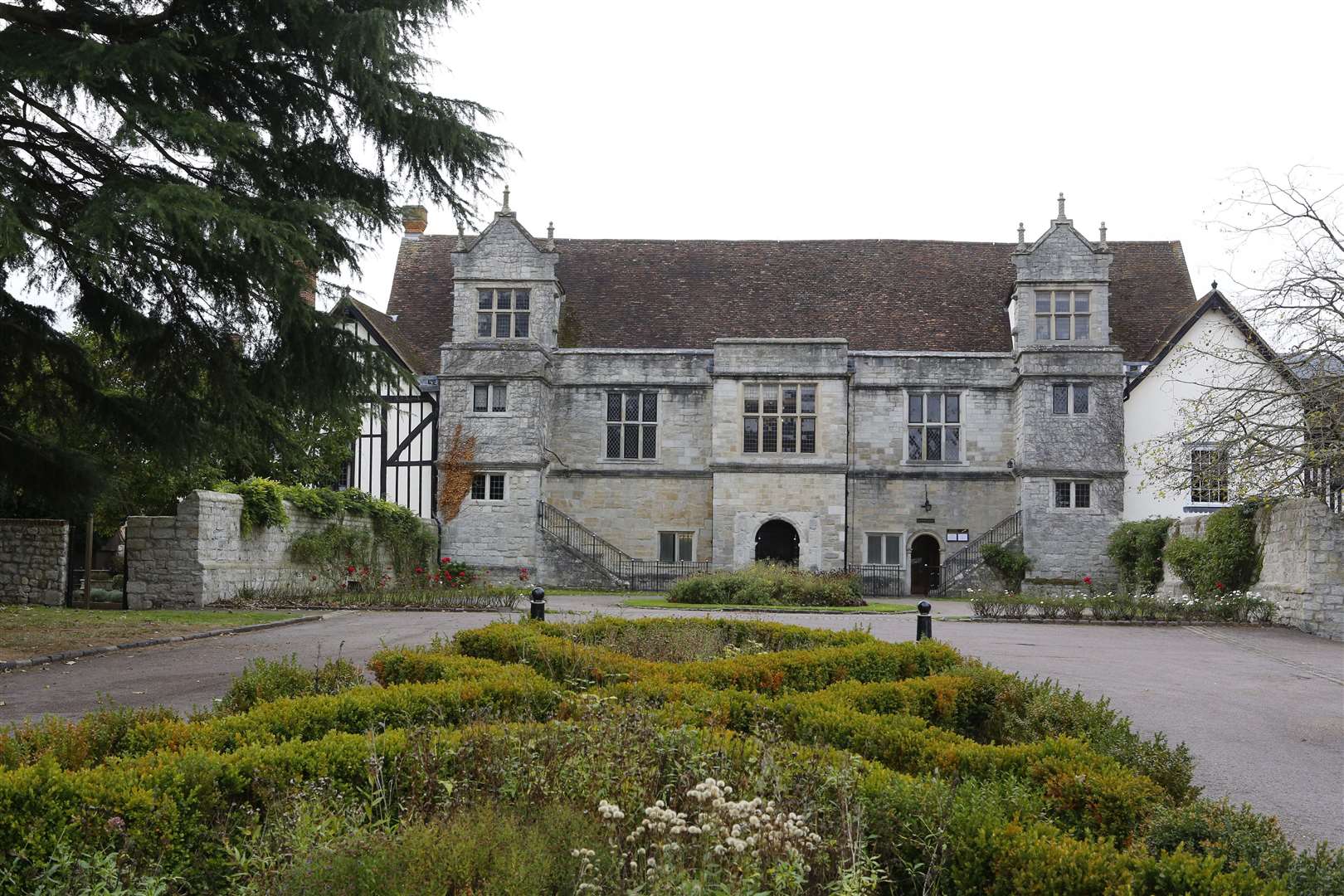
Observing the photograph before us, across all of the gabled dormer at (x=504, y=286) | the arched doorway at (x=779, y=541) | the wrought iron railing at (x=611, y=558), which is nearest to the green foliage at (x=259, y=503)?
the wrought iron railing at (x=611, y=558)

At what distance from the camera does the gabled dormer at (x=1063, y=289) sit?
89.4 ft

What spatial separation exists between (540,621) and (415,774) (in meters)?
5.36

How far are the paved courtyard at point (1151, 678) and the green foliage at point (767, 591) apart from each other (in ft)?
12.1

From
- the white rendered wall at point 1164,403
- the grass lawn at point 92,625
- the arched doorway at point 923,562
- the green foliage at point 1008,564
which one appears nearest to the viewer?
the grass lawn at point 92,625

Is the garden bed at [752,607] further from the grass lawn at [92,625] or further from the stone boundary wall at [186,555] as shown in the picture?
the stone boundary wall at [186,555]

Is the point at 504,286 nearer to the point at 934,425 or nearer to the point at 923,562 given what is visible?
the point at 934,425

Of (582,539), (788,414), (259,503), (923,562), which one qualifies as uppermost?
(788,414)

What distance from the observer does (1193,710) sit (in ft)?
29.0

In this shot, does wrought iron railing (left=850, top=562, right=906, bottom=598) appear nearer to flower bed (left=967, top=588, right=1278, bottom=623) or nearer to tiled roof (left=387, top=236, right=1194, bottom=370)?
tiled roof (left=387, top=236, right=1194, bottom=370)

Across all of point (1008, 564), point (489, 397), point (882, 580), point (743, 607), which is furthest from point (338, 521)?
point (1008, 564)

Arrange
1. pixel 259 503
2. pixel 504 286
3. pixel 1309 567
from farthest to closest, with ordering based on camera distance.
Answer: pixel 504 286
pixel 259 503
pixel 1309 567

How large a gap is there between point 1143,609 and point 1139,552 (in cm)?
661

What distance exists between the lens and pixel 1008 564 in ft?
86.5

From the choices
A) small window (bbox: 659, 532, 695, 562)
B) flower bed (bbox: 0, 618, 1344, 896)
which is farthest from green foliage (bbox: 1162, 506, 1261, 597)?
flower bed (bbox: 0, 618, 1344, 896)
